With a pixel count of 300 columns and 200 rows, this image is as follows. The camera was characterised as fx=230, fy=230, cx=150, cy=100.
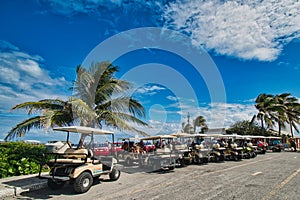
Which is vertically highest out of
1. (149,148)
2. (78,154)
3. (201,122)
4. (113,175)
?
(201,122)

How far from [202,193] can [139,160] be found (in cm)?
767

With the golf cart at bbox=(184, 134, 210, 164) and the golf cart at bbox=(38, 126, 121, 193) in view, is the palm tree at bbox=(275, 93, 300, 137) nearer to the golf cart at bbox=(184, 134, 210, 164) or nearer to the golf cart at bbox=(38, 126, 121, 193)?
the golf cart at bbox=(184, 134, 210, 164)

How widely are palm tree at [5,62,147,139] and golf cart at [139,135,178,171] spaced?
1.54 metres

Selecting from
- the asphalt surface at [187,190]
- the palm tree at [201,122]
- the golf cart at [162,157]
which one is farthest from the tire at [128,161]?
the palm tree at [201,122]

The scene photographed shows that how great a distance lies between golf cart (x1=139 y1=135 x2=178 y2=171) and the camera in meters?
12.7

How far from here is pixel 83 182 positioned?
24.7 feet

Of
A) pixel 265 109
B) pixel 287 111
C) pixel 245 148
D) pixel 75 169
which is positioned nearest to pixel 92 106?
pixel 75 169

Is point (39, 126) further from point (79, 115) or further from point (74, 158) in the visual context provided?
point (74, 158)

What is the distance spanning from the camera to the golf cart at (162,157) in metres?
12.7

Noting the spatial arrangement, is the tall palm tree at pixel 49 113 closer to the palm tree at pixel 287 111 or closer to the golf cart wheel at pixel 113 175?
the golf cart wheel at pixel 113 175

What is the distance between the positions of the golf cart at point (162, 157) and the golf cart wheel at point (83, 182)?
5613mm

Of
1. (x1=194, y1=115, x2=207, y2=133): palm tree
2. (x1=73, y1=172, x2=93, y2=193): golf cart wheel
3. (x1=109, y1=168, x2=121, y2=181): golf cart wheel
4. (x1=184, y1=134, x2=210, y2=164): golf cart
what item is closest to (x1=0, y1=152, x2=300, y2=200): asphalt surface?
(x1=73, y1=172, x2=93, y2=193): golf cart wheel

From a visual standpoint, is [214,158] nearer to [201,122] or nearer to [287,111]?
[287,111]

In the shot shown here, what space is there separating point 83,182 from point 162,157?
598 centimetres
